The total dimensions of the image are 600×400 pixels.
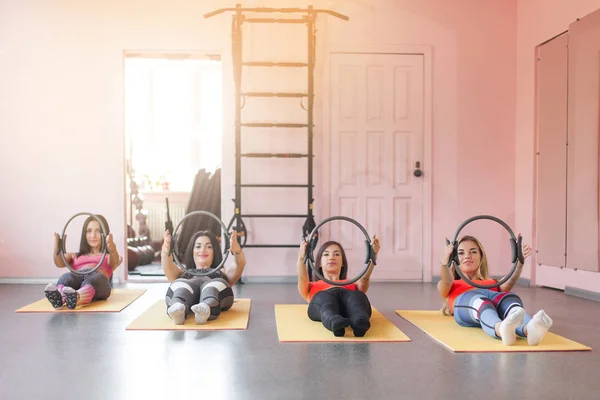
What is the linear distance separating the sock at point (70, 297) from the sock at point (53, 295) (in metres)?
0.04

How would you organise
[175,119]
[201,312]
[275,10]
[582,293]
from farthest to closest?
[175,119] < [275,10] < [582,293] < [201,312]

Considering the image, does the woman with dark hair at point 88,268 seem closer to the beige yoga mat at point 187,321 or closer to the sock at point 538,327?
the beige yoga mat at point 187,321

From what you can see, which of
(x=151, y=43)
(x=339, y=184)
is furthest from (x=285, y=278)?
(x=151, y=43)

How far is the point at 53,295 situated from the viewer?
135 inches

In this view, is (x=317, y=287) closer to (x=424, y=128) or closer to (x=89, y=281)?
(x=89, y=281)

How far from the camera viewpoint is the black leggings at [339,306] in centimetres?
291

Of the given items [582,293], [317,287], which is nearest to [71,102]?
[317,287]

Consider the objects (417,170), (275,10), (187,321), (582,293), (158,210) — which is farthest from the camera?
(158,210)

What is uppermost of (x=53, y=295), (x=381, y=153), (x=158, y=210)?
(x=381, y=153)

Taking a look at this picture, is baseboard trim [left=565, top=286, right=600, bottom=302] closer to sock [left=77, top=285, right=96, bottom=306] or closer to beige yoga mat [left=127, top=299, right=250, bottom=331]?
beige yoga mat [left=127, top=299, right=250, bottom=331]

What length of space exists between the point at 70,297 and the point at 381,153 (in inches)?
123

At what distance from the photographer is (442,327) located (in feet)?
10.3

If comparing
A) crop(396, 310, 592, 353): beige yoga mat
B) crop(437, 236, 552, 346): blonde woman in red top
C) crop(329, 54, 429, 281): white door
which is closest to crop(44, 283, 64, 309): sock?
crop(396, 310, 592, 353): beige yoga mat

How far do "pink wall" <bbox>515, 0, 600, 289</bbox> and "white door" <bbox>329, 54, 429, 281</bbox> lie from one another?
96cm
